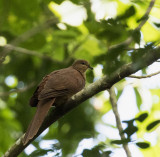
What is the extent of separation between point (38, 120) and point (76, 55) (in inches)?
63.3

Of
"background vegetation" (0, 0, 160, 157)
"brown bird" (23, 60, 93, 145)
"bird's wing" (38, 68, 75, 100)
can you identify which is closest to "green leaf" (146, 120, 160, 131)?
"background vegetation" (0, 0, 160, 157)

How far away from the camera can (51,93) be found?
420 centimetres

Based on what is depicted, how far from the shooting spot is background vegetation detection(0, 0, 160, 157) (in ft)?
9.01

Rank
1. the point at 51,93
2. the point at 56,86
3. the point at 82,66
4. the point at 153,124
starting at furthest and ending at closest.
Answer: the point at 82,66 < the point at 56,86 < the point at 51,93 < the point at 153,124

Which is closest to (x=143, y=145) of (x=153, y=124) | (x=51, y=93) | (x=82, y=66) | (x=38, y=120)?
(x=153, y=124)

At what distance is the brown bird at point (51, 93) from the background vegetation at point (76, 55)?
20 centimetres

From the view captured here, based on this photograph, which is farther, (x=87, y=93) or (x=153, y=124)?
(x=87, y=93)

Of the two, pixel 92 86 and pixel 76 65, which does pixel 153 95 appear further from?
pixel 92 86

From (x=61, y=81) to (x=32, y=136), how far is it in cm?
88

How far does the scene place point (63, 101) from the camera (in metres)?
4.12

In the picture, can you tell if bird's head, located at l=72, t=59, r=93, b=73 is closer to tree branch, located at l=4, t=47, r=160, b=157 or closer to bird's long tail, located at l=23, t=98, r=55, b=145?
bird's long tail, located at l=23, t=98, r=55, b=145

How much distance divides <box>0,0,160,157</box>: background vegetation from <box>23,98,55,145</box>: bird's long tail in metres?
0.16

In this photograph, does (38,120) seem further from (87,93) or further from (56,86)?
(87,93)

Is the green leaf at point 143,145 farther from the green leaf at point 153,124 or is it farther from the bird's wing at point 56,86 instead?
the bird's wing at point 56,86
